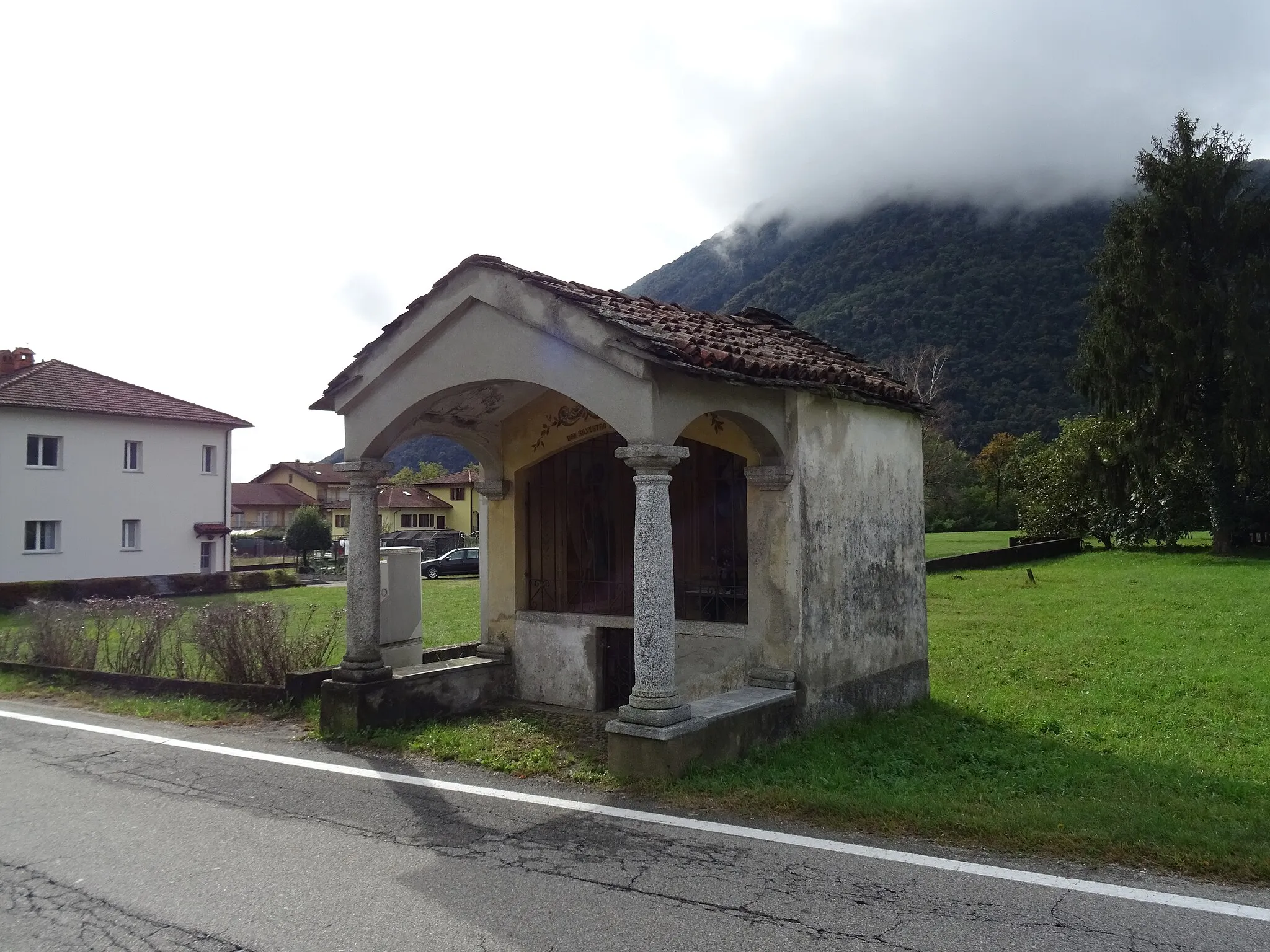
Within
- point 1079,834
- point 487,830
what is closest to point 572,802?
point 487,830

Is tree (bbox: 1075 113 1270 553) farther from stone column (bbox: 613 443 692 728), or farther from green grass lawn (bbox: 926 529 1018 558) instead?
stone column (bbox: 613 443 692 728)

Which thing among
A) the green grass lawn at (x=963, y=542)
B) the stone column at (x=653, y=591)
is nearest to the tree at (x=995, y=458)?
the green grass lawn at (x=963, y=542)

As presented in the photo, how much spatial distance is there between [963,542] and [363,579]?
3742cm

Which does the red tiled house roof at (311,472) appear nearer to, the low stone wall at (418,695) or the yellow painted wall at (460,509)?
the yellow painted wall at (460,509)

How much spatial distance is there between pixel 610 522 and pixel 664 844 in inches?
201

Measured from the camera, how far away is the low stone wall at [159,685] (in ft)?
32.8

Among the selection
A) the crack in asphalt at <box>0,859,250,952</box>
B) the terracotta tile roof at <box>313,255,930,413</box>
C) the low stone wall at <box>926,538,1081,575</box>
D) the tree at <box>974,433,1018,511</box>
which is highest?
the tree at <box>974,433,1018,511</box>

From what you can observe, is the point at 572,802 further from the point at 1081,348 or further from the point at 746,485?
the point at 1081,348

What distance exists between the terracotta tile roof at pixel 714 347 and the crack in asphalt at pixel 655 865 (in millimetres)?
3351

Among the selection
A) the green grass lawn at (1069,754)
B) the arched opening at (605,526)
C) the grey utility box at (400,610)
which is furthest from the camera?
the grey utility box at (400,610)

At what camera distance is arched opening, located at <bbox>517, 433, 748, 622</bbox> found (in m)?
9.38

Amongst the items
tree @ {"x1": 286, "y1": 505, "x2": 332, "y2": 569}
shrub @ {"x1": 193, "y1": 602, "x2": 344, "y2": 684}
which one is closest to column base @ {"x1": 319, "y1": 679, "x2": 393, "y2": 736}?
shrub @ {"x1": 193, "y1": 602, "x2": 344, "y2": 684}

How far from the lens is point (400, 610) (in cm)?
1020

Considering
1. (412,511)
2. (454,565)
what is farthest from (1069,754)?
(412,511)
